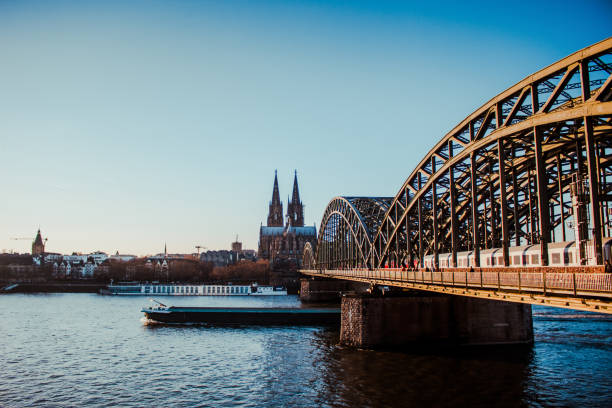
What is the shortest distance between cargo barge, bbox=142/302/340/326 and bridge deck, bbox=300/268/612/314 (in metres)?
30.7

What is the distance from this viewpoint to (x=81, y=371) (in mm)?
36219

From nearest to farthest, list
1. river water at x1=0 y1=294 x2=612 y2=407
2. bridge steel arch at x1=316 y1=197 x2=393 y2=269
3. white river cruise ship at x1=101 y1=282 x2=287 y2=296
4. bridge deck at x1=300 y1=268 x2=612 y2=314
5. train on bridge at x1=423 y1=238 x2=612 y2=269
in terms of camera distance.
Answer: bridge deck at x1=300 y1=268 x2=612 y2=314 < train on bridge at x1=423 y1=238 x2=612 y2=269 < river water at x1=0 y1=294 x2=612 y2=407 < bridge steel arch at x1=316 y1=197 x2=393 y2=269 < white river cruise ship at x1=101 y1=282 x2=287 y2=296

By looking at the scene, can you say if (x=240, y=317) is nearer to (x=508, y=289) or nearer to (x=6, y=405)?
Answer: (x=6, y=405)

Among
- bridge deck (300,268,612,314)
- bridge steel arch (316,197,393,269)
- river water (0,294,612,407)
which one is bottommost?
river water (0,294,612,407)

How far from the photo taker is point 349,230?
83.8 m

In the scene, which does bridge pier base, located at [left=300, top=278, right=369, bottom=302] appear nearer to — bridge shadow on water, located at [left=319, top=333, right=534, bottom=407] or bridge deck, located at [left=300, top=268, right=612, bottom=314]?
bridge shadow on water, located at [left=319, top=333, right=534, bottom=407]

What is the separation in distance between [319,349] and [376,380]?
12.8m

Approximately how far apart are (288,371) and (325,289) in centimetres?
7490

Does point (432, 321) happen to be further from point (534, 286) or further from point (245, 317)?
point (245, 317)

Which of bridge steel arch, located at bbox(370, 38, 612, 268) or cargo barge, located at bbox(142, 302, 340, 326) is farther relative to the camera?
cargo barge, located at bbox(142, 302, 340, 326)

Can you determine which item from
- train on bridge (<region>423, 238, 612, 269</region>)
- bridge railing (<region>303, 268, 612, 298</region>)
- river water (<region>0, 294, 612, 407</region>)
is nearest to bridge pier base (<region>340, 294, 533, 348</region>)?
river water (<region>0, 294, 612, 407</region>)

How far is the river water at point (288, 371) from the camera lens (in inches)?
1122

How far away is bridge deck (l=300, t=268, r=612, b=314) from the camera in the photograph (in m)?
19.0

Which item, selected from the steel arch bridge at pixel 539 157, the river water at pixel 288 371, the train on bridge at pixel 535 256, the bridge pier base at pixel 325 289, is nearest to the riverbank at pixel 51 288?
the bridge pier base at pixel 325 289
